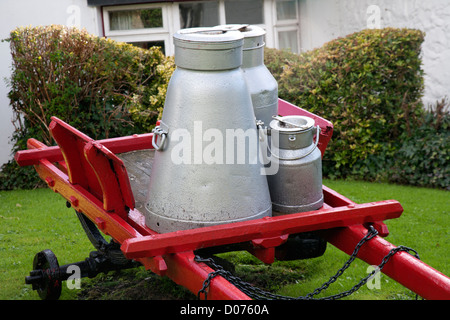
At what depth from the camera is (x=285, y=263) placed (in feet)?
16.9

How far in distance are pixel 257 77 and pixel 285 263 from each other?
2.02 metres

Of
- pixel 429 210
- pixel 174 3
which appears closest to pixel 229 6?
pixel 174 3

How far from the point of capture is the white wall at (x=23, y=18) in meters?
7.64

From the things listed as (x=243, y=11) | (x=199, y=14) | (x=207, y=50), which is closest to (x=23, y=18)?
(x=199, y=14)

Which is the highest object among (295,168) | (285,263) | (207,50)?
(207,50)

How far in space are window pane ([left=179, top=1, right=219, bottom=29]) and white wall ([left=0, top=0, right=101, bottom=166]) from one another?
4.18ft

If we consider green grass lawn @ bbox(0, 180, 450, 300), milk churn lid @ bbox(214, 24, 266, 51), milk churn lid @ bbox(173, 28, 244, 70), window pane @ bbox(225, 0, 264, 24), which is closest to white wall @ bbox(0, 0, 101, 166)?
green grass lawn @ bbox(0, 180, 450, 300)

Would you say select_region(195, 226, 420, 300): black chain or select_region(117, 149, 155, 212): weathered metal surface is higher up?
select_region(117, 149, 155, 212): weathered metal surface

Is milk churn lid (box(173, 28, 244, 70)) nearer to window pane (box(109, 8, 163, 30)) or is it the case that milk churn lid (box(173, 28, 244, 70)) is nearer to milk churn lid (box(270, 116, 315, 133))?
milk churn lid (box(270, 116, 315, 133))

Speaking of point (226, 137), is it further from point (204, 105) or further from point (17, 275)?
point (17, 275)

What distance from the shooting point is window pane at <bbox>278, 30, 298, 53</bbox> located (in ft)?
30.6

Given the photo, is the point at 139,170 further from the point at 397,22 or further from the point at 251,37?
the point at 397,22

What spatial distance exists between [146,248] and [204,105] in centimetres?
81
